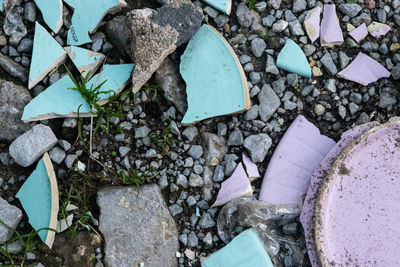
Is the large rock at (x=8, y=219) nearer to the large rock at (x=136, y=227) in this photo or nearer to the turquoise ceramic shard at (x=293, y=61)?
the large rock at (x=136, y=227)

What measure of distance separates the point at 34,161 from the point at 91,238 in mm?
364

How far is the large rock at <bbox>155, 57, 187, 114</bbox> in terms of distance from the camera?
1.93 metres

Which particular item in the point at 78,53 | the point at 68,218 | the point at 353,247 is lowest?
the point at 353,247

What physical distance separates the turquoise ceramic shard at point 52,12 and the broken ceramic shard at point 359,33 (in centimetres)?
122

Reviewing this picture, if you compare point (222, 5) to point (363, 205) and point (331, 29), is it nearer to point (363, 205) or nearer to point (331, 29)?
point (331, 29)

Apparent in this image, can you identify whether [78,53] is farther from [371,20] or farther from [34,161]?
[371,20]

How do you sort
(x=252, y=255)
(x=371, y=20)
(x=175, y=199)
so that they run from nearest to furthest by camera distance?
(x=252, y=255)
(x=175, y=199)
(x=371, y=20)

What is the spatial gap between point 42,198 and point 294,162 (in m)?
0.97

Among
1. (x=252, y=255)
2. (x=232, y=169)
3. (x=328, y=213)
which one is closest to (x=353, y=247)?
(x=328, y=213)

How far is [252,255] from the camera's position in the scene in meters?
1.76

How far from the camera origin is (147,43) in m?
1.85

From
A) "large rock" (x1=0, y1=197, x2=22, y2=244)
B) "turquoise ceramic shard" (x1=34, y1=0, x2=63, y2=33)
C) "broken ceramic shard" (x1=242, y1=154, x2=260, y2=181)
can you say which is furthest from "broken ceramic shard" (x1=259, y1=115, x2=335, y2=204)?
"turquoise ceramic shard" (x1=34, y1=0, x2=63, y2=33)

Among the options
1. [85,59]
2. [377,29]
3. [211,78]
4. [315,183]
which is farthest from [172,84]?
[377,29]

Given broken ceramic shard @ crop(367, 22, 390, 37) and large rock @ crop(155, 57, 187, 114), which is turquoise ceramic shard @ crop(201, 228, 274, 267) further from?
broken ceramic shard @ crop(367, 22, 390, 37)
